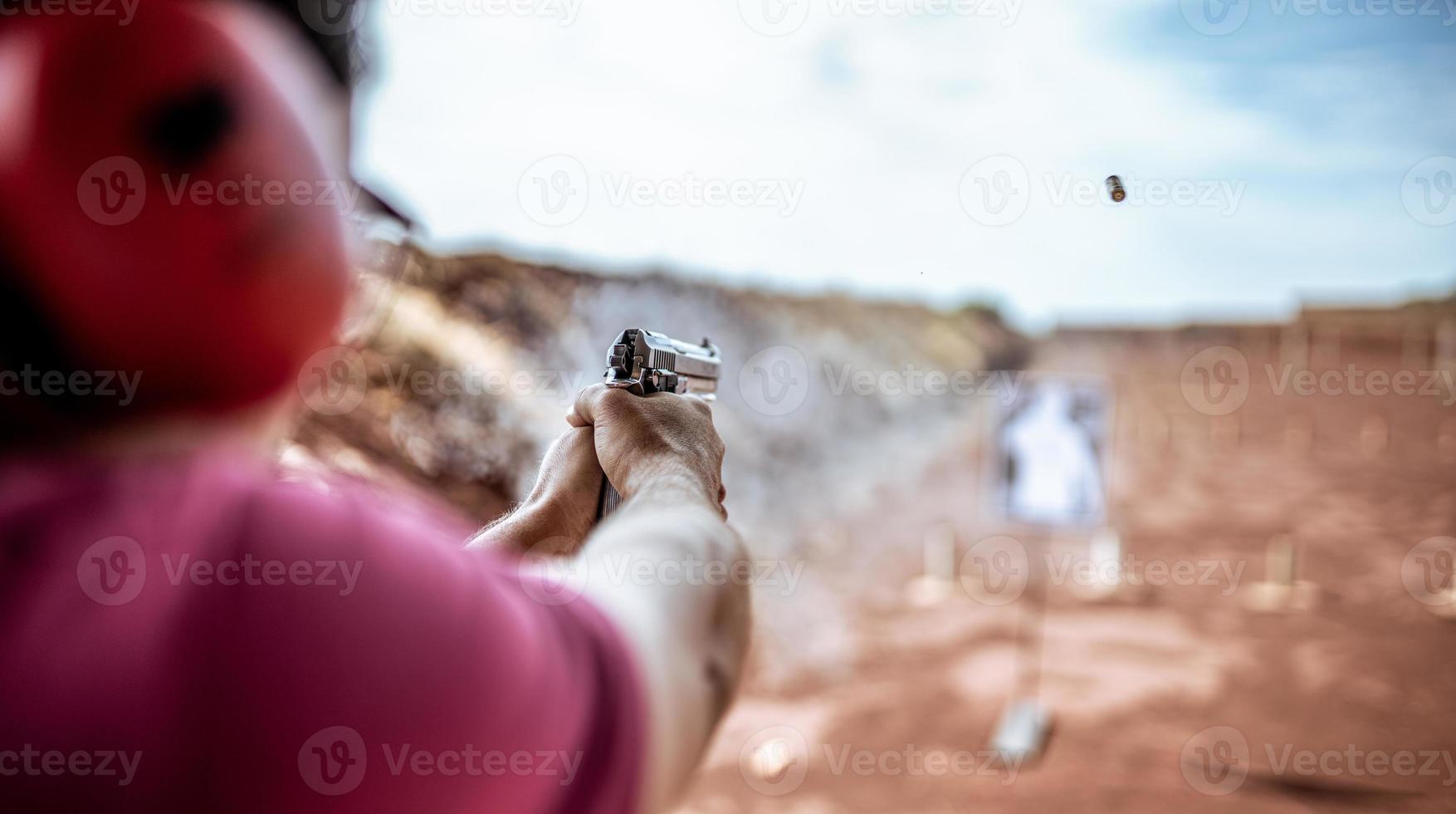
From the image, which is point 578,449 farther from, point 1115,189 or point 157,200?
point 1115,189

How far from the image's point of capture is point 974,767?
12.0 ft

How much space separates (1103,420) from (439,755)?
16.6 ft

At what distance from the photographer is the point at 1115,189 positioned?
3.52 ft

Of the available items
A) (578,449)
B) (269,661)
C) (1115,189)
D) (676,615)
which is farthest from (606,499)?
(1115,189)

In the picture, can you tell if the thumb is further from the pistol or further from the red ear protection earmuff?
the red ear protection earmuff

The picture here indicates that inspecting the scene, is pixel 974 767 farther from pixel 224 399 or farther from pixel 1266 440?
pixel 1266 440

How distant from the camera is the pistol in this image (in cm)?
84

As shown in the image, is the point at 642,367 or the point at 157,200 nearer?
the point at 157,200

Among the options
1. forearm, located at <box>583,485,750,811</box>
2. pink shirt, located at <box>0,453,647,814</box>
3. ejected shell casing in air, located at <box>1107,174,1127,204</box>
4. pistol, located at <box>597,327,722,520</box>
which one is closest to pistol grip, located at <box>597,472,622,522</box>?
pistol, located at <box>597,327,722,520</box>

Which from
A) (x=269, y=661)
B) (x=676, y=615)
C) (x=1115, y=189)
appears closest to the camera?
(x=269, y=661)

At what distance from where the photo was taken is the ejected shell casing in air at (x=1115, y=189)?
1056mm

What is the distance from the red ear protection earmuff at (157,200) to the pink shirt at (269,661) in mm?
50

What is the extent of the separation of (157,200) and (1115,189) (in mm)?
1030

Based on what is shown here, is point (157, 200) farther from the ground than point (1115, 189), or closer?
closer
